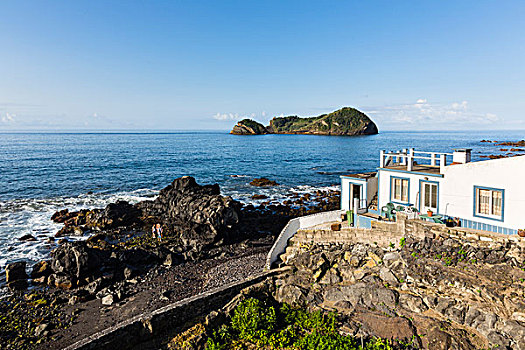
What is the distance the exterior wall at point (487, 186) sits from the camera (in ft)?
48.2

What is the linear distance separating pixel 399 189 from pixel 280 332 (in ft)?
37.2

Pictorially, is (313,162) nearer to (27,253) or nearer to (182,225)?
(182,225)

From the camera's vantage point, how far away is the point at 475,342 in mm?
12094

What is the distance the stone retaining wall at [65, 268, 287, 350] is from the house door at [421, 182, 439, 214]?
11.7m

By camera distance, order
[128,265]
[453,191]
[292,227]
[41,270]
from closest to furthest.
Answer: [453,191] → [292,227] → [41,270] → [128,265]

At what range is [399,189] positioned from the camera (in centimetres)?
1934

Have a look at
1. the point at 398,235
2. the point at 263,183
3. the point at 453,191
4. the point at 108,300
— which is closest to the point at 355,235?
the point at 398,235

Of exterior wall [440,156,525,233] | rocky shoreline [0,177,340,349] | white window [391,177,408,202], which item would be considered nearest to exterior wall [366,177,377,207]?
white window [391,177,408,202]

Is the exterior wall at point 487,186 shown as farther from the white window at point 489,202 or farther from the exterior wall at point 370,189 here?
the exterior wall at point 370,189

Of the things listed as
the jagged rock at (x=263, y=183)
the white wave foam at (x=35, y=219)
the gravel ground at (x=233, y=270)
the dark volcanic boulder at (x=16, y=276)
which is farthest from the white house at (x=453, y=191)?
the jagged rock at (x=263, y=183)

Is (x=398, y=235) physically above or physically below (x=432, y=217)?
below

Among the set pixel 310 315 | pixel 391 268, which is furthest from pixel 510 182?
pixel 310 315

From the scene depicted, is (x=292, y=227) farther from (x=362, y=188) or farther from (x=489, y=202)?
(x=489, y=202)

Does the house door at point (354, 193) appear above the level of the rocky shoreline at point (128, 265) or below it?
above
